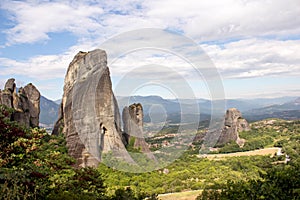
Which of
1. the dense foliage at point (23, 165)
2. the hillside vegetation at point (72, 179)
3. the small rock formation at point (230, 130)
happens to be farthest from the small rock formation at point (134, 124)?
the small rock formation at point (230, 130)

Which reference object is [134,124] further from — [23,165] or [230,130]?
[230,130]

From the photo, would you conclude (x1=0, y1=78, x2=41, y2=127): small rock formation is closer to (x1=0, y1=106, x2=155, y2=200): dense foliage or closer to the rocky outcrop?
the rocky outcrop

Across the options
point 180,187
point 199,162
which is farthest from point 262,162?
point 180,187

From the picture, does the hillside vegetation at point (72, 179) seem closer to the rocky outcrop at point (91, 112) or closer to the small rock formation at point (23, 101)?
the rocky outcrop at point (91, 112)

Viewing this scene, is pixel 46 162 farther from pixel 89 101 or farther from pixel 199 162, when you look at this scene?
pixel 199 162

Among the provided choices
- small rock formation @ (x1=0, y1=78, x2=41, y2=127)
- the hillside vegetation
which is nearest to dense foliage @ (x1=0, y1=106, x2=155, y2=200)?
the hillside vegetation

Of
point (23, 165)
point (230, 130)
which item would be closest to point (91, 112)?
point (23, 165)
